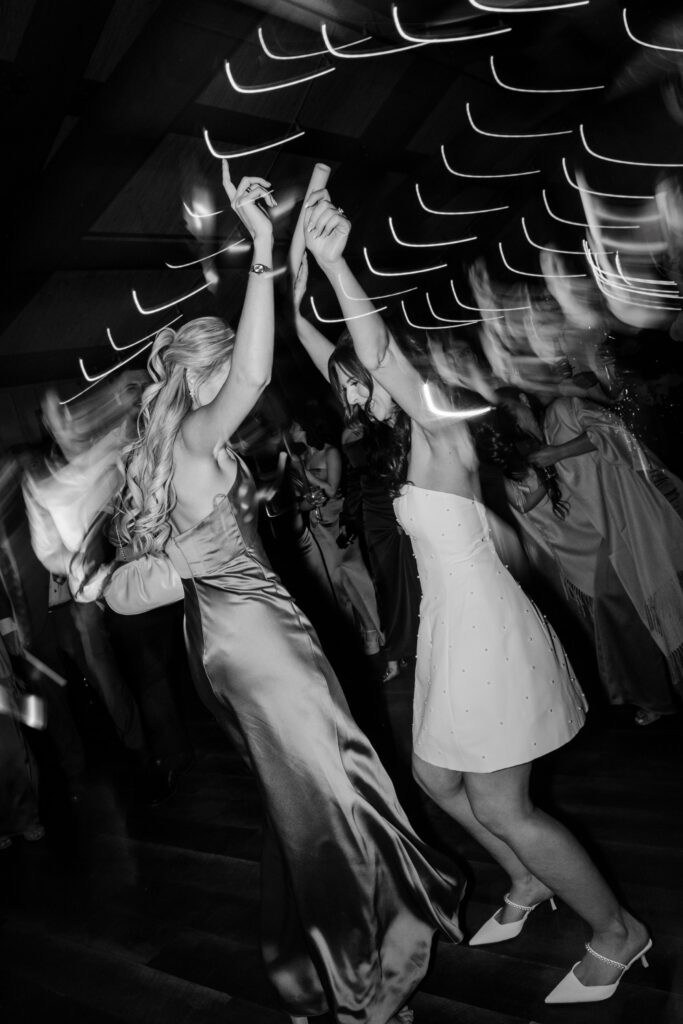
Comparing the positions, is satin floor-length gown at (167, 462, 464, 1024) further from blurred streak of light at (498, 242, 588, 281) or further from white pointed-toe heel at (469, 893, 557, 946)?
blurred streak of light at (498, 242, 588, 281)

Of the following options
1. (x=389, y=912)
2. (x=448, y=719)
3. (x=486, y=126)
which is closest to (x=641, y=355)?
(x=448, y=719)

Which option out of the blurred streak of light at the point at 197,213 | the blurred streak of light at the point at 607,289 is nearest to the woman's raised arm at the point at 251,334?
the blurred streak of light at the point at 197,213

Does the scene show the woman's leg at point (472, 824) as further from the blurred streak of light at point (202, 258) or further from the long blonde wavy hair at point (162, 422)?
the blurred streak of light at point (202, 258)

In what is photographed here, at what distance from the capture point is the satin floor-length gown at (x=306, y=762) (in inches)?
63.6

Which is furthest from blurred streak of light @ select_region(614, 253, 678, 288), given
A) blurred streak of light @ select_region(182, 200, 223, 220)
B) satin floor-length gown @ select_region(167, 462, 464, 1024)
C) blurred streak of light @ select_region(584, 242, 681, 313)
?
satin floor-length gown @ select_region(167, 462, 464, 1024)

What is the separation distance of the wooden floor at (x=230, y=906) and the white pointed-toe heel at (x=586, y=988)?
0.03 metres

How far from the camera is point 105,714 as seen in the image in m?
4.55

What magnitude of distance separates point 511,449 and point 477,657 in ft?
5.26

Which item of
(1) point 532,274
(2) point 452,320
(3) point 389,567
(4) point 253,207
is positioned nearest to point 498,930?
(4) point 253,207

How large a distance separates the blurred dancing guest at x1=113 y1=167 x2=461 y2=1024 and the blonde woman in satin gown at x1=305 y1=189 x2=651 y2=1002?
236 millimetres

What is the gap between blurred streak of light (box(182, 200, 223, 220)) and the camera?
4.78 m

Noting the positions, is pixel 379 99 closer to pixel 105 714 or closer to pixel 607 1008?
pixel 105 714

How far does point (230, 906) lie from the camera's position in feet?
7.91

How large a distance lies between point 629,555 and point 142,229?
3.54 m
